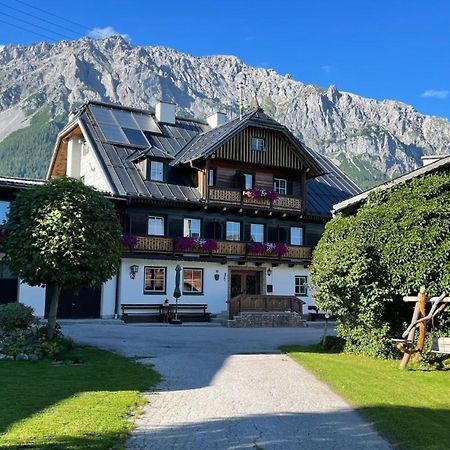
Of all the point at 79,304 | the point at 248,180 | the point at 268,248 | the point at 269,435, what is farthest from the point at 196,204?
the point at 269,435

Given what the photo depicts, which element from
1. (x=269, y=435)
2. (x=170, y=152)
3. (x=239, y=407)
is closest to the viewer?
(x=269, y=435)

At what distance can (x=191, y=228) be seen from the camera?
32938 mm

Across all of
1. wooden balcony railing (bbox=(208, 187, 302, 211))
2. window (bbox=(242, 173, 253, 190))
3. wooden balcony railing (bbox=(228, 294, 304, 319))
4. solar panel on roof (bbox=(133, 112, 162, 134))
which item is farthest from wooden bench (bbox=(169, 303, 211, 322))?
solar panel on roof (bbox=(133, 112, 162, 134))

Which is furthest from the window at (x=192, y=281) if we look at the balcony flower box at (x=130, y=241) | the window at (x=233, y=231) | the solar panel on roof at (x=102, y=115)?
the solar panel on roof at (x=102, y=115)

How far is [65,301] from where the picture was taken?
93.2 feet

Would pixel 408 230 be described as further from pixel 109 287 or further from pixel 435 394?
pixel 109 287

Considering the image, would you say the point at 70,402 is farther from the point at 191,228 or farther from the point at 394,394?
the point at 191,228

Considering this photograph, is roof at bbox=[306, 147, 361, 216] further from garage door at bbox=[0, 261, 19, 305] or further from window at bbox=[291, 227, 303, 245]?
garage door at bbox=[0, 261, 19, 305]

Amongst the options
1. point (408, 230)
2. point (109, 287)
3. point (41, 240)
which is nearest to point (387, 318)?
point (408, 230)

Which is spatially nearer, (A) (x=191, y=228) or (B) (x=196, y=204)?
(B) (x=196, y=204)

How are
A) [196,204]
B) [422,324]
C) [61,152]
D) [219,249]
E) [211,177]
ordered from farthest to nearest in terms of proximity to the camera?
[61,152], [211,177], [219,249], [196,204], [422,324]

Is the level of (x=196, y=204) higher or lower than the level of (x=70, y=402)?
higher

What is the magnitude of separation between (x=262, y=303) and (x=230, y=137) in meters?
9.34

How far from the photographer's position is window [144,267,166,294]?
30.8 metres
